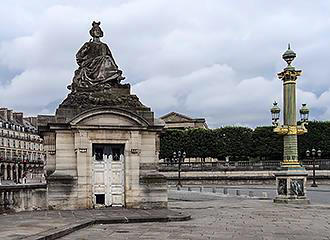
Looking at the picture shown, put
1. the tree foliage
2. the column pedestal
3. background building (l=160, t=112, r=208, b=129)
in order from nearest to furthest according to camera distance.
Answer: the column pedestal → the tree foliage → background building (l=160, t=112, r=208, b=129)

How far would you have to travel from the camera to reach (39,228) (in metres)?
13.6

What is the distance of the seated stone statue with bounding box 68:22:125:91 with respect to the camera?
2134 cm

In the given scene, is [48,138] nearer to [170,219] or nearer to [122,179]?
[122,179]

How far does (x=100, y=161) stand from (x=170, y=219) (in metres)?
4.81

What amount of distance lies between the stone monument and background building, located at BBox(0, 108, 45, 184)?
107927 mm

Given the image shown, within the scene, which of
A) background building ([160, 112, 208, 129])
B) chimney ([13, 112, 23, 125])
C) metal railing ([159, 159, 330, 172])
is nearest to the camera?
metal railing ([159, 159, 330, 172])

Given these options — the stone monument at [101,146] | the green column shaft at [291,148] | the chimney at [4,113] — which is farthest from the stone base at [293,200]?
the chimney at [4,113]

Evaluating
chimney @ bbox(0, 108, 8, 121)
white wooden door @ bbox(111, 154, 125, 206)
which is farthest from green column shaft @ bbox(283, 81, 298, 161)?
chimney @ bbox(0, 108, 8, 121)

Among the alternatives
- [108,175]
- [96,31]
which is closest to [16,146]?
[96,31]

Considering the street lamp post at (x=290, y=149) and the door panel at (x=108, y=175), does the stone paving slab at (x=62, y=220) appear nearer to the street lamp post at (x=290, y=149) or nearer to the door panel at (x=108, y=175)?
the door panel at (x=108, y=175)

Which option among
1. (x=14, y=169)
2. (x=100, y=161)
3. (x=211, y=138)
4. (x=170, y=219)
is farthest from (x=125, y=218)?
(x=14, y=169)

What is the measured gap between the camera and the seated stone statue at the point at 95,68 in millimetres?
21344

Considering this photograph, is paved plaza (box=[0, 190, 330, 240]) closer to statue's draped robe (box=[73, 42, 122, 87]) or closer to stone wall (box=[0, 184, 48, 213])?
stone wall (box=[0, 184, 48, 213])

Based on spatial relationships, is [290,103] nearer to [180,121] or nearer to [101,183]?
[101,183]
